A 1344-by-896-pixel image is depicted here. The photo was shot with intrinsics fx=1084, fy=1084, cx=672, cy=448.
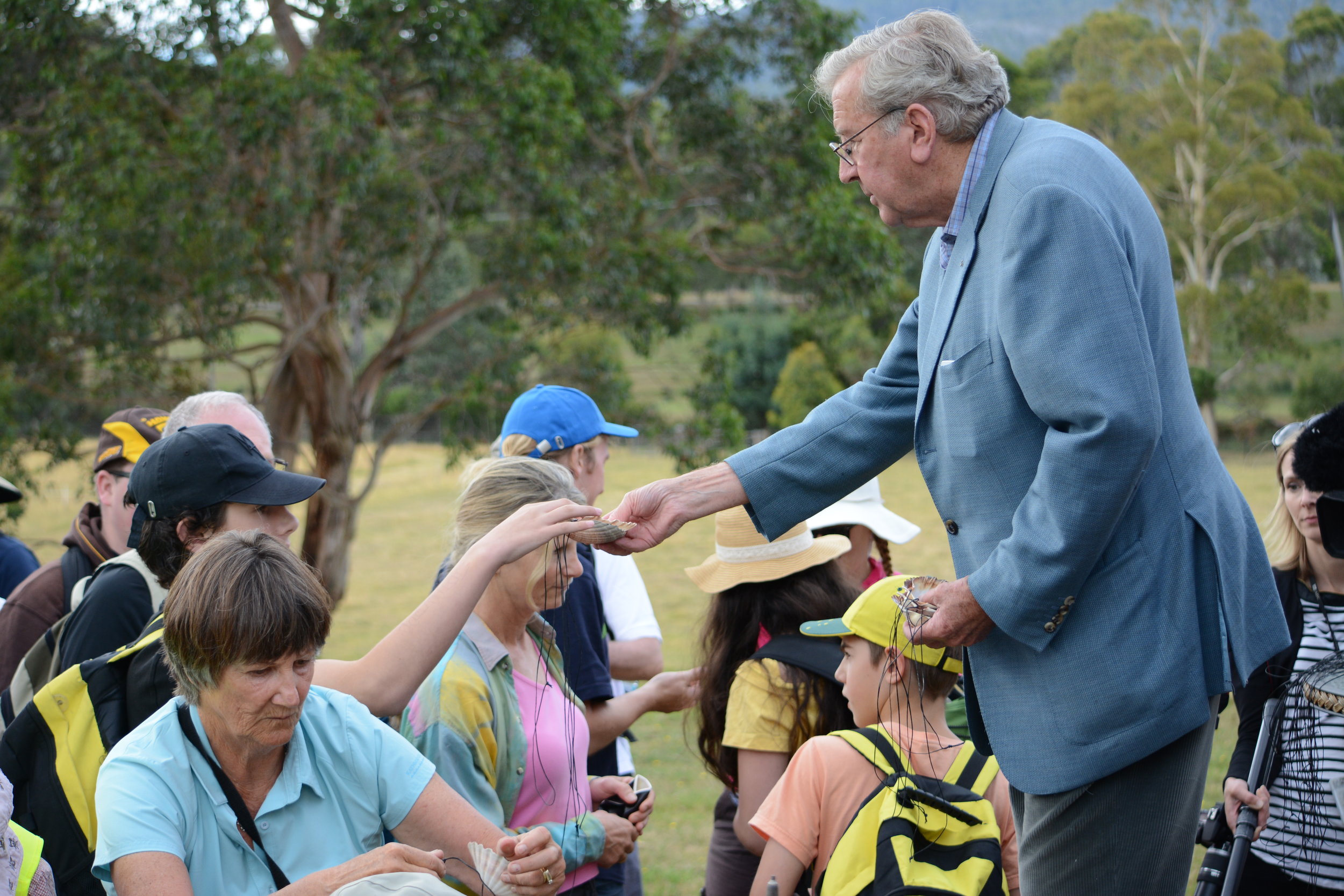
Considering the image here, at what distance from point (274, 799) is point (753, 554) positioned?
1568 millimetres

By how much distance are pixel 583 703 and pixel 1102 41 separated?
37.2 metres

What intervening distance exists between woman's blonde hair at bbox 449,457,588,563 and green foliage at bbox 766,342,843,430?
2764 cm

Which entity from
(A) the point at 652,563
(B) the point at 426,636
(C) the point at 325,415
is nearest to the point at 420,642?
(B) the point at 426,636

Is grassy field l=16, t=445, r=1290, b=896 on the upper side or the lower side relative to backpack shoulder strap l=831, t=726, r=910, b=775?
lower

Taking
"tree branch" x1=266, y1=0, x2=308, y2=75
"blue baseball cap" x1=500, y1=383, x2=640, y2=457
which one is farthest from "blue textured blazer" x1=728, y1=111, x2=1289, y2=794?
"tree branch" x1=266, y1=0, x2=308, y2=75

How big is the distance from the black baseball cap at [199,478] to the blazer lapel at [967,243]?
1.35 meters

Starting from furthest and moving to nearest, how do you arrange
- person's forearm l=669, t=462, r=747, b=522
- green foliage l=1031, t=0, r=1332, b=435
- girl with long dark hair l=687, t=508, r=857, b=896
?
green foliage l=1031, t=0, r=1332, b=435
girl with long dark hair l=687, t=508, r=857, b=896
person's forearm l=669, t=462, r=747, b=522

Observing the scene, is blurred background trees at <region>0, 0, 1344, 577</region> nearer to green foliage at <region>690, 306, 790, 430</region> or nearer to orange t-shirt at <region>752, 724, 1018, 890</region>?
orange t-shirt at <region>752, 724, 1018, 890</region>

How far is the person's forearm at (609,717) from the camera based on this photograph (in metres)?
3.04

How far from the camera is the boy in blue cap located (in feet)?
9.87

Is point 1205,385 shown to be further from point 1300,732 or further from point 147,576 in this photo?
point 147,576

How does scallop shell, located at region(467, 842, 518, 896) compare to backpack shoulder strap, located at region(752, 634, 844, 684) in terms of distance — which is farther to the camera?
backpack shoulder strap, located at region(752, 634, 844, 684)

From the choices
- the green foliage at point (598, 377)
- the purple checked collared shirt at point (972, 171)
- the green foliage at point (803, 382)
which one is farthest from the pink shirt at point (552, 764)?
the green foliage at point (803, 382)

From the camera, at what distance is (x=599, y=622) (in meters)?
3.13
